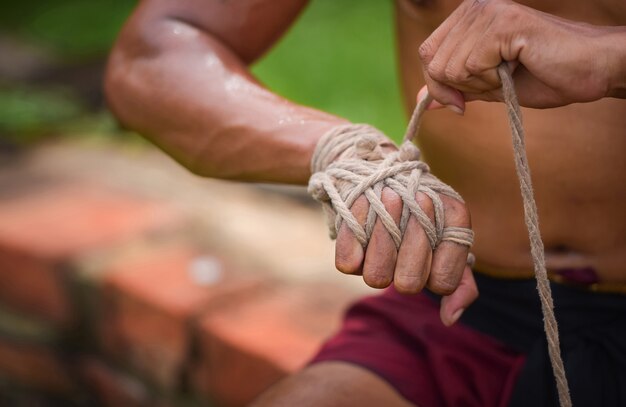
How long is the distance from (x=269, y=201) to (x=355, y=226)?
58.1 inches

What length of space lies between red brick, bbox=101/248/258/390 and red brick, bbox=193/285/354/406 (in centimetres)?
6

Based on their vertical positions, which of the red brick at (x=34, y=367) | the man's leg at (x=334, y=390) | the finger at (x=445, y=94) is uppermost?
the finger at (x=445, y=94)

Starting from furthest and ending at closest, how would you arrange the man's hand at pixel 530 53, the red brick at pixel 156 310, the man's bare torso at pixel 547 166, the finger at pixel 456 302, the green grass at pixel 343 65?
the green grass at pixel 343 65, the red brick at pixel 156 310, the man's bare torso at pixel 547 166, the finger at pixel 456 302, the man's hand at pixel 530 53

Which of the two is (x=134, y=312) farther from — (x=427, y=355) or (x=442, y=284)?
(x=442, y=284)

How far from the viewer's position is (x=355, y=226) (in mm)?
773

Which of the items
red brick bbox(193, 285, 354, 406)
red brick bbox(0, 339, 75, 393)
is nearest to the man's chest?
red brick bbox(193, 285, 354, 406)

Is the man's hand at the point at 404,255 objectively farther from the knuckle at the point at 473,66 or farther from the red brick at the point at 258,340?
the red brick at the point at 258,340

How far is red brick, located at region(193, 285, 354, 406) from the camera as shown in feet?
4.95

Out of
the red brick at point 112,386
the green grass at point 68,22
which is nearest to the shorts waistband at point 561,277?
the red brick at point 112,386

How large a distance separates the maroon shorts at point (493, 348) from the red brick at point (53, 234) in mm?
992

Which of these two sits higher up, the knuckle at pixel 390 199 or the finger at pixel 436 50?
the finger at pixel 436 50

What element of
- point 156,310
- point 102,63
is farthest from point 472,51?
point 102,63

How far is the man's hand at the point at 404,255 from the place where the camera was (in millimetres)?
776

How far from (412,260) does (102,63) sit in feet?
10.6
